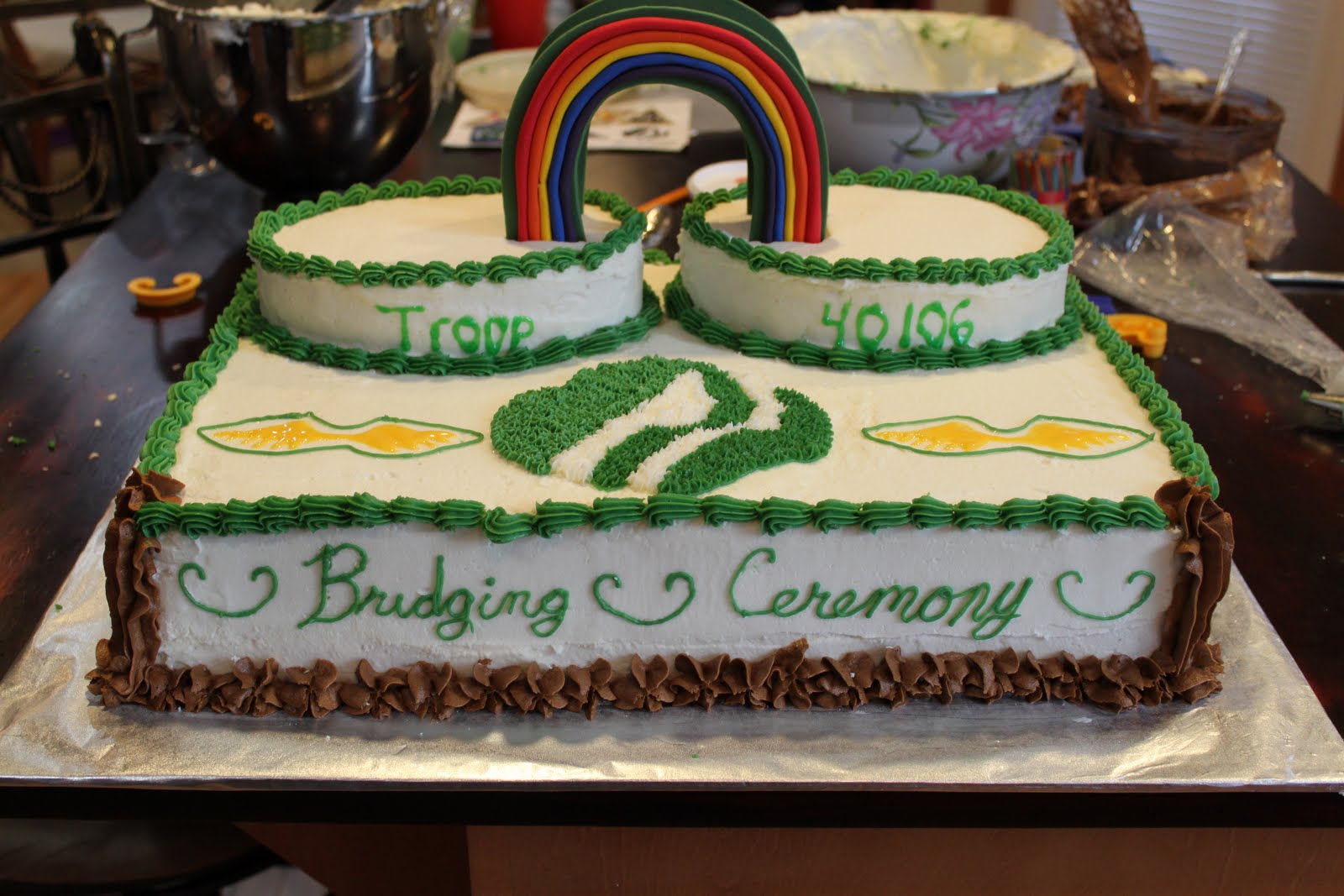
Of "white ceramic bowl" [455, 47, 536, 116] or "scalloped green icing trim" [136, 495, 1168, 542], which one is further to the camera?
"white ceramic bowl" [455, 47, 536, 116]

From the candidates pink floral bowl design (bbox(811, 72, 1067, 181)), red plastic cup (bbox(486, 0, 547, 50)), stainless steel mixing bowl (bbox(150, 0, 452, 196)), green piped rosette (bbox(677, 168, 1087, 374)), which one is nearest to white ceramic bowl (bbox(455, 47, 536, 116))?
red plastic cup (bbox(486, 0, 547, 50))

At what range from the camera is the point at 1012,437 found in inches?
64.6

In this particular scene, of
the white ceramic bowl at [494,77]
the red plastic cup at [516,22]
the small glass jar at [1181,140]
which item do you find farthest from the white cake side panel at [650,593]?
the red plastic cup at [516,22]

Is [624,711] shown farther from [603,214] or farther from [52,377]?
[52,377]

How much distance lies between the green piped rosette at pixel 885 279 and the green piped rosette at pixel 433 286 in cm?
12

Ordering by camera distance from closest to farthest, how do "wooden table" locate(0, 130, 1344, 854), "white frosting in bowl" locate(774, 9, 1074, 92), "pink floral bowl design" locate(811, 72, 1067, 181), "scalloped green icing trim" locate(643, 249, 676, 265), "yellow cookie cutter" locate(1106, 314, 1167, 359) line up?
"wooden table" locate(0, 130, 1344, 854) → "scalloped green icing trim" locate(643, 249, 676, 265) → "yellow cookie cutter" locate(1106, 314, 1167, 359) → "pink floral bowl design" locate(811, 72, 1067, 181) → "white frosting in bowl" locate(774, 9, 1074, 92)

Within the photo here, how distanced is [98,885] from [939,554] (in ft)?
4.65

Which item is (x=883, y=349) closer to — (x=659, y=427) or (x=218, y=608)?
(x=659, y=427)

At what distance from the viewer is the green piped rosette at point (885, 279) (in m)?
1.79

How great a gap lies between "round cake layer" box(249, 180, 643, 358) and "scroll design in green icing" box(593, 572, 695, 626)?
0.47m

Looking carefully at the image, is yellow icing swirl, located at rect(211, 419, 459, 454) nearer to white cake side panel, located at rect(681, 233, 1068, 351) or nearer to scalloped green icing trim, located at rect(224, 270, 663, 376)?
scalloped green icing trim, located at rect(224, 270, 663, 376)

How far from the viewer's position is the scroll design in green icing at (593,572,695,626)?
151 cm

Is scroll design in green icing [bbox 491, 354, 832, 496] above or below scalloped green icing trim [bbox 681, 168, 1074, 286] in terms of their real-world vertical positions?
below

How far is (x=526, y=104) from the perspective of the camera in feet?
5.96
